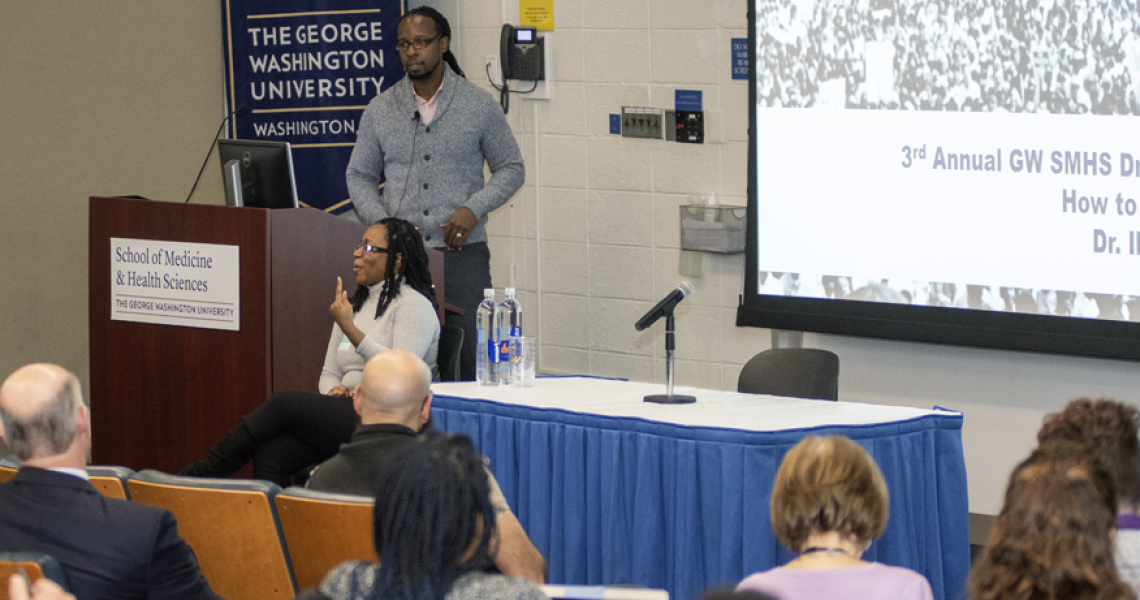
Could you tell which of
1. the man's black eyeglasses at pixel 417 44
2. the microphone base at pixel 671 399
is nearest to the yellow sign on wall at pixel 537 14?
the man's black eyeglasses at pixel 417 44

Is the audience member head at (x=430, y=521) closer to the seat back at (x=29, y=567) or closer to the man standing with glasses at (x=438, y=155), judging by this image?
the seat back at (x=29, y=567)

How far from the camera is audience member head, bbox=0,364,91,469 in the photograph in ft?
7.39

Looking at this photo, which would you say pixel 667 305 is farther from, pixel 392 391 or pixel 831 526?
pixel 831 526

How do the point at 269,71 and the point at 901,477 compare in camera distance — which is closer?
the point at 901,477

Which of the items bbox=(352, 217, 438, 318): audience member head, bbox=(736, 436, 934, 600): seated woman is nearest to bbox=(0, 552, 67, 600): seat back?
bbox=(736, 436, 934, 600): seated woman

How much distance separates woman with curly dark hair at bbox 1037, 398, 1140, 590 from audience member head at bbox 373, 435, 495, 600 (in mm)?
1149

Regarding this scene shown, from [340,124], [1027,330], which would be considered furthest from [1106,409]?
[340,124]

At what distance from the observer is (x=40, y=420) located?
7.38ft

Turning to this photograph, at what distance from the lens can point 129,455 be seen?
14.0 ft

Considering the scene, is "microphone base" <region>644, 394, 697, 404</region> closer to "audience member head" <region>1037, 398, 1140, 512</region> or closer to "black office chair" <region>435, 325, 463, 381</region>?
"black office chair" <region>435, 325, 463, 381</region>

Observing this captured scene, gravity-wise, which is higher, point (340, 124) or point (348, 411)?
point (340, 124)

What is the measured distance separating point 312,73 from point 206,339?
214 centimetres

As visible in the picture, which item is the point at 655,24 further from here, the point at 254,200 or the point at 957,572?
the point at 957,572

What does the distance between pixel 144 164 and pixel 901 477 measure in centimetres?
416
